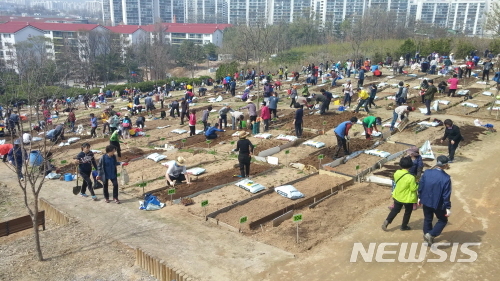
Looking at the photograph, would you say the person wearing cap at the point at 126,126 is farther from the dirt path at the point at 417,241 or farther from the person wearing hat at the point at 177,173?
the dirt path at the point at 417,241

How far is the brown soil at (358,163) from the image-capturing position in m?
11.0

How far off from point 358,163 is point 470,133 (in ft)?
16.3

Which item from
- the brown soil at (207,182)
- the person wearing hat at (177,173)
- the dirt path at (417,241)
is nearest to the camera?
the dirt path at (417,241)

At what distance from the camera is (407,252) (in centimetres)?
654

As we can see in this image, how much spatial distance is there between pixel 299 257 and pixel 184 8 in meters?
157

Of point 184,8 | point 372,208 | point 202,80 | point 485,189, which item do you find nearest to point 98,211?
point 372,208

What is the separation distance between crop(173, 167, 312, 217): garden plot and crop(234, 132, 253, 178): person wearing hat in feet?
1.03

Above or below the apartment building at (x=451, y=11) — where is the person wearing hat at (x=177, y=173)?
below

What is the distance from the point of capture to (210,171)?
38.5ft

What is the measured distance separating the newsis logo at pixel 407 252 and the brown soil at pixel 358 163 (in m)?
3.96

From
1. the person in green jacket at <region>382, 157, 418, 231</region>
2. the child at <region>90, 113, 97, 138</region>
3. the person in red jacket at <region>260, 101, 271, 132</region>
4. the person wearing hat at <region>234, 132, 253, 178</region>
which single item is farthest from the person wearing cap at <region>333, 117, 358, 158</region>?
the child at <region>90, 113, 97, 138</region>

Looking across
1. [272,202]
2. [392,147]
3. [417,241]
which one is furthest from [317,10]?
[417,241]

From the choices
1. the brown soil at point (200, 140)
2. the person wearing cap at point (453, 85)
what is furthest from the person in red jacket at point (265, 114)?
the person wearing cap at point (453, 85)

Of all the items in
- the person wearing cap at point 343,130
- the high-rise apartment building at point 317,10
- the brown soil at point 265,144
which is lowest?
the brown soil at point 265,144
